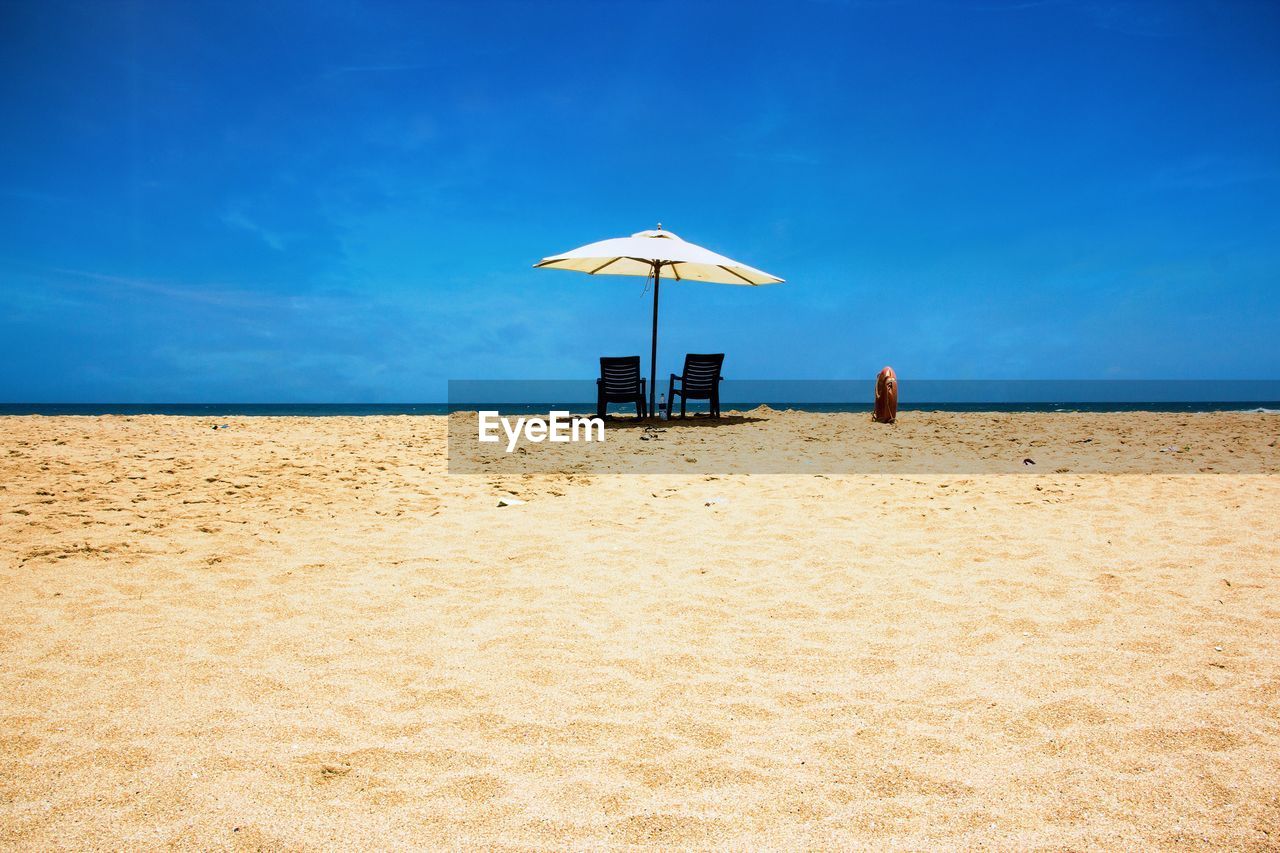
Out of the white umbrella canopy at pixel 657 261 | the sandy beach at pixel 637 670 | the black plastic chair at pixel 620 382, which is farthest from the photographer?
the black plastic chair at pixel 620 382

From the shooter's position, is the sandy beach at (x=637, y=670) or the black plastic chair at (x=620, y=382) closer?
the sandy beach at (x=637, y=670)

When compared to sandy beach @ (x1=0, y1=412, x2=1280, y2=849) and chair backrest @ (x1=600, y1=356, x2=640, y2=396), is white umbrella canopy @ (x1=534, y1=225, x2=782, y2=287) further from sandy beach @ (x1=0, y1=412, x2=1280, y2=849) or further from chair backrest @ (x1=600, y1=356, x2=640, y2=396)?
sandy beach @ (x1=0, y1=412, x2=1280, y2=849)

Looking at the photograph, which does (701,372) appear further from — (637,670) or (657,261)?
(637,670)

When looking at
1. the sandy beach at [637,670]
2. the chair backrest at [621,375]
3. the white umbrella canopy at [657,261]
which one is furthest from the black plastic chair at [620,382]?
the sandy beach at [637,670]

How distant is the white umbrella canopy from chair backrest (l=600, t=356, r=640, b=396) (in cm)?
145

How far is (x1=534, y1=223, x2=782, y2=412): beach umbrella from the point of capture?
9344mm

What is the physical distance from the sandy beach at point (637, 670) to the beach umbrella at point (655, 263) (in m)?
5.09

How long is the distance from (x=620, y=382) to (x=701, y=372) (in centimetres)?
132

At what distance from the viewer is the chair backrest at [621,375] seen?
379 inches

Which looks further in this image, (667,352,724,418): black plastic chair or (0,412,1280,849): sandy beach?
(667,352,724,418): black plastic chair

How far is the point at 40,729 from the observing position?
211 centimetres

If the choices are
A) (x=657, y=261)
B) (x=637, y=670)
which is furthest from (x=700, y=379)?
(x=637, y=670)

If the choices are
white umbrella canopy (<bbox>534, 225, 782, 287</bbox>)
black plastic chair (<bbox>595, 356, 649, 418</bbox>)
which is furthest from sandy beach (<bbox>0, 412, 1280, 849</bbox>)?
white umbrella canopy (<bbox>534, 225, 782, 287</bbox>)

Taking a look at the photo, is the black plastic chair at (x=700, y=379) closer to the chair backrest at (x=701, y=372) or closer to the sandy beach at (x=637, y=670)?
the chair backrest at (x=701, y=372)
